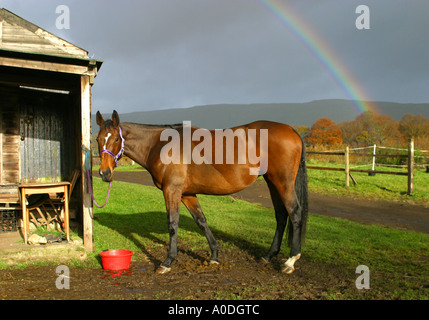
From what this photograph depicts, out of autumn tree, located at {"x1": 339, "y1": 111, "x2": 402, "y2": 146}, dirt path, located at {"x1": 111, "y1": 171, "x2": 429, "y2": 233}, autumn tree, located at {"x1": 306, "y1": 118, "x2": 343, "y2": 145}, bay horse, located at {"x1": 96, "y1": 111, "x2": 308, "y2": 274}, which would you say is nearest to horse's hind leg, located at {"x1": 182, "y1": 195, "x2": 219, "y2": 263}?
bay horse, located at {"x1": 96, "y1": 111, "x2": 308, "y2": 274}

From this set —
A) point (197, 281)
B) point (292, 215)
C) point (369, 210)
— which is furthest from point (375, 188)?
point (197, 281)

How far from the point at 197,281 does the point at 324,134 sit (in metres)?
40.9

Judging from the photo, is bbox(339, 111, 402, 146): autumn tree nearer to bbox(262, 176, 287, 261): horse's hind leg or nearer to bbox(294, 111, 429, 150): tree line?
bbox(294, 111, 429, 150): tree line

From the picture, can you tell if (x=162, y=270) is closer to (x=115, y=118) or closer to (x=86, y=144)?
(x=115, y=118)

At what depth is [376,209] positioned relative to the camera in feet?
32.8

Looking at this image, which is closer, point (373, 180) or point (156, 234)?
point (156, 234)

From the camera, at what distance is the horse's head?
16.4ft

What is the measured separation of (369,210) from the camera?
32.3ft

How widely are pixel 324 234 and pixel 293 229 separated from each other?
2135mm

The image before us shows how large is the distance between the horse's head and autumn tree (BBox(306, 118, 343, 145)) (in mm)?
39112

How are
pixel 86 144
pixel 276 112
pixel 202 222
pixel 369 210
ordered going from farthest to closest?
pixel 276 112 → pixel 369 210 → pixel 86 144 → pixel 202 222

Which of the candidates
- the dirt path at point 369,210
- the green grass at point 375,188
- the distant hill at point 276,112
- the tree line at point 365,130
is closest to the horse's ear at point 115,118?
the dirt path at point 369,210

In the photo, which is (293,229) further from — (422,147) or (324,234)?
(422,147)
